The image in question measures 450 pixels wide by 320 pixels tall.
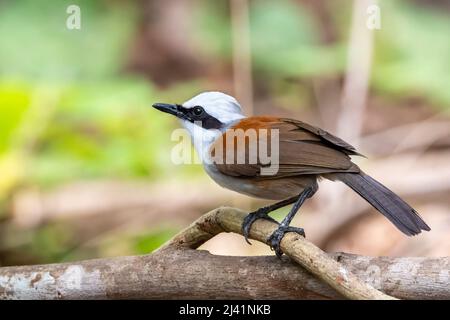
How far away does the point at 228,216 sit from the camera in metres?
3.29

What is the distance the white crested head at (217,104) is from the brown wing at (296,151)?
7 centimetres

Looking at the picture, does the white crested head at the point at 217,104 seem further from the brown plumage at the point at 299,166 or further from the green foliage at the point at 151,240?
the green foliage at the point at 151,240

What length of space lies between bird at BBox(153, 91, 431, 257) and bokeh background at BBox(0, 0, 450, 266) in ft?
5.89

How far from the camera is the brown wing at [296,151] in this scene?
3.33 meters

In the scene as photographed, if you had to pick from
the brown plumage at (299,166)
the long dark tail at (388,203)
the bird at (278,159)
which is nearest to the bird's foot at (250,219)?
the bird at (278,159)

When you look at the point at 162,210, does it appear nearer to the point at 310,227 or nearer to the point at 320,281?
the point at 310,227

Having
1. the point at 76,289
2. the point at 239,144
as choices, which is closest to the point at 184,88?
the point at 239,144

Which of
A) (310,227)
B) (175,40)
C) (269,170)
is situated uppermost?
(175,40)

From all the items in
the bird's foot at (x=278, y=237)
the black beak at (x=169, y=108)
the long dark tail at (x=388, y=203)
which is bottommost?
the bird's foot at (x=278, y=237)

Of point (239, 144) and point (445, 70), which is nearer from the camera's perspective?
point (239, 144)

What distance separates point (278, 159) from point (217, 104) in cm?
36

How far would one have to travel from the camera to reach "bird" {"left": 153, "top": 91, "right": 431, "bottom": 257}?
3.29m

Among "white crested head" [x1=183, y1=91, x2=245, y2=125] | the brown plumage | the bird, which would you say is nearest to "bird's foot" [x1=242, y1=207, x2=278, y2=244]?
the bird

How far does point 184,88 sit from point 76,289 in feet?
13.9
